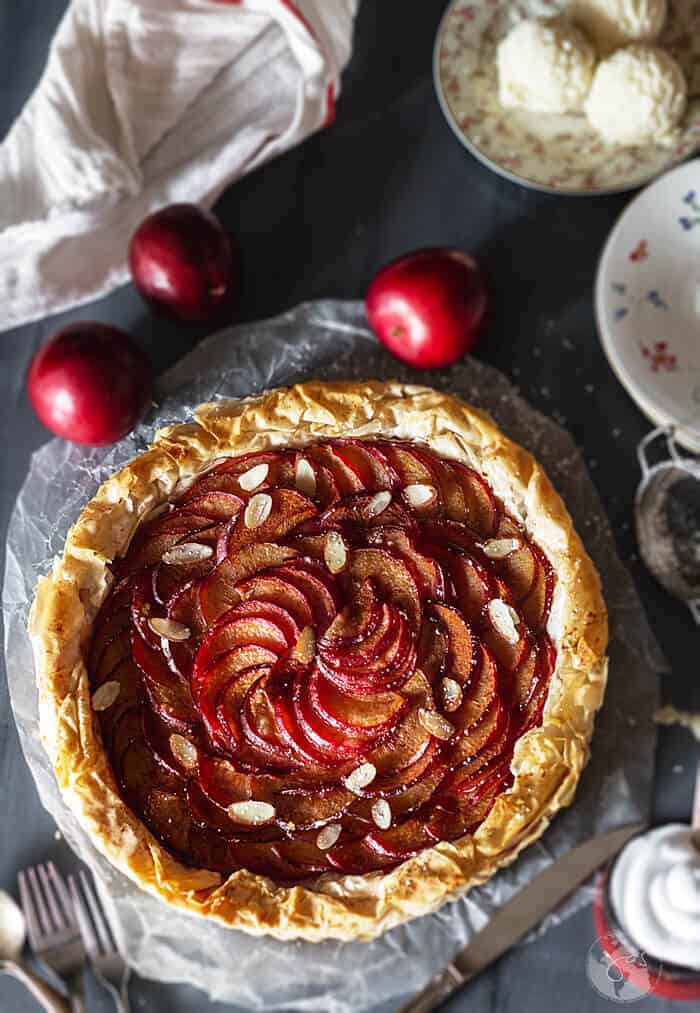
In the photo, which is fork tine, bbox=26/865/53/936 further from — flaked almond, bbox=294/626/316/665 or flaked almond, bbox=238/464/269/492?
flaked almond, bbox=238/464/269/492

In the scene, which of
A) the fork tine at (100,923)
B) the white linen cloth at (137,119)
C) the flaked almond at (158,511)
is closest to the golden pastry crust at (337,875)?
the flaked almond at (158,511)

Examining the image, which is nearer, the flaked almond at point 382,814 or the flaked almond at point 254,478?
the flaked almond at point 382,814

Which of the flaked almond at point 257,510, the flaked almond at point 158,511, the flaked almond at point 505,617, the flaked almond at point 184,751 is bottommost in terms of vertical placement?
the flaked almond at point 184,751

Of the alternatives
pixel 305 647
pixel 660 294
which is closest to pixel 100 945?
pixel 305 647

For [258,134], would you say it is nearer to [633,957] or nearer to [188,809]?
[188,809]

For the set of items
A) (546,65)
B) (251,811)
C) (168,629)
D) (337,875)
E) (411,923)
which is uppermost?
(546,65)

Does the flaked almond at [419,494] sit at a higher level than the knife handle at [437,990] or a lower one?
higher

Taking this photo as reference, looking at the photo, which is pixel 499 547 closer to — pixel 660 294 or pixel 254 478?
pixel 254 478

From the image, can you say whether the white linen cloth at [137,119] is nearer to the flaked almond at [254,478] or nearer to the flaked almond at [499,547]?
the flaked almond at [254,478]
